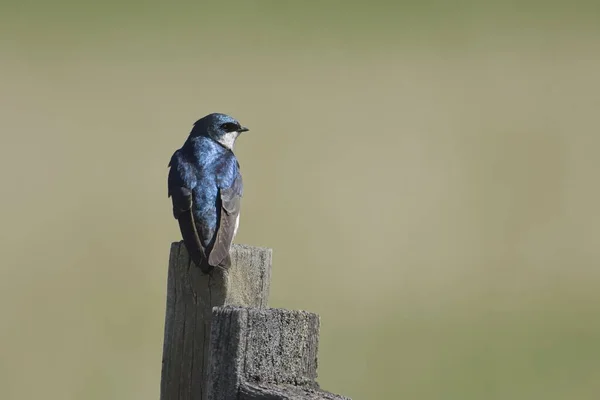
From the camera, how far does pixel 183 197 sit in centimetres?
461

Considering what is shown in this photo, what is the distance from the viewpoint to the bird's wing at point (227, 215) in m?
3.63

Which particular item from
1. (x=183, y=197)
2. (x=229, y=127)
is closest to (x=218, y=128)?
(x=229, y=127)

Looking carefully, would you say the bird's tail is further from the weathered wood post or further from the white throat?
the white throat

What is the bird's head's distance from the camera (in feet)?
17.7

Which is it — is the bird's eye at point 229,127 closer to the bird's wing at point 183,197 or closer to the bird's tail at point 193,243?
the bird's wing at point 183,197

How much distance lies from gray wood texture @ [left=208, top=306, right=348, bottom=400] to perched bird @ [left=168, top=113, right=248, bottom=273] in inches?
46.7

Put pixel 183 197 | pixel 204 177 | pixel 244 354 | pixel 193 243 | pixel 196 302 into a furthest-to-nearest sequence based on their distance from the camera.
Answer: pixel 204 177
pixel 183 197
pixel 193 243
pixel 196 302
pixel 244 354

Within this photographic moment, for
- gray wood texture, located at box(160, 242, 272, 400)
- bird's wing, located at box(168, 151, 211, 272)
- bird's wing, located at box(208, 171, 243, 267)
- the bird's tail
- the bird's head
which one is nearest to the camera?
gray wood texture, located at box(160, 242, 272, 400)

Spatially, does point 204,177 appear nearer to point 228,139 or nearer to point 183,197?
point 183,197

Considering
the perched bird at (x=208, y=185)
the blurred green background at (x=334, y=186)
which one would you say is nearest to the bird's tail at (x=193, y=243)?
the perched bird at (x=208, y=185)

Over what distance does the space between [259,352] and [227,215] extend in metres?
2.04

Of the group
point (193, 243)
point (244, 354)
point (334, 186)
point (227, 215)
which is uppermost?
point (334, 186)

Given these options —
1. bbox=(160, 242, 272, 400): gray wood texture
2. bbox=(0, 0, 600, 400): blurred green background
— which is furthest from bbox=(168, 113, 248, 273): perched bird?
bbox=(0, 0, 600, 400): blurred green background

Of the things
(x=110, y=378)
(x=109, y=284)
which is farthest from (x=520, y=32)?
(x=110, y=378)
